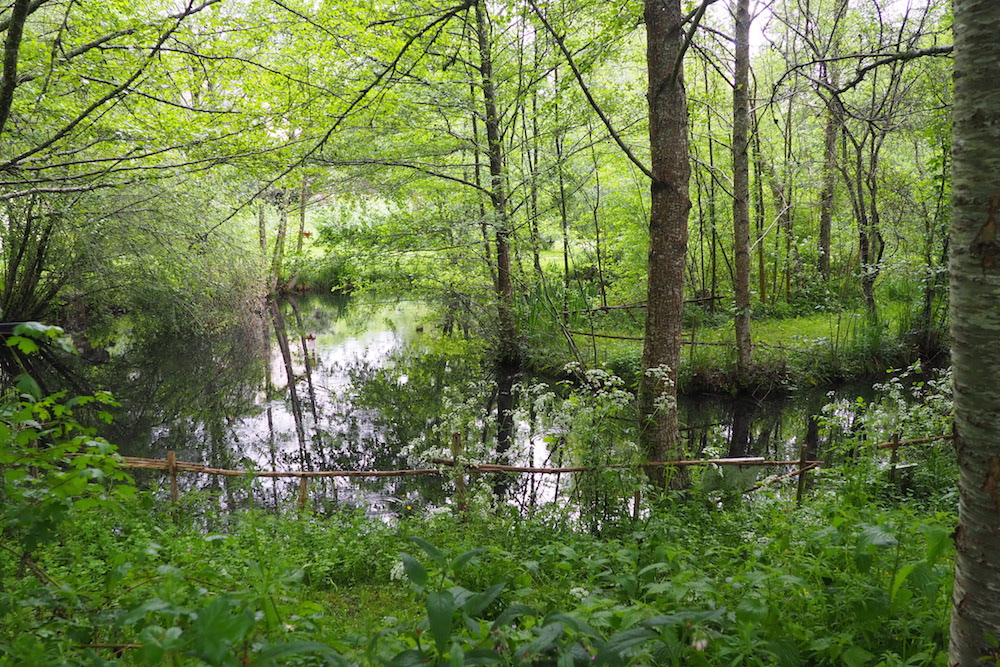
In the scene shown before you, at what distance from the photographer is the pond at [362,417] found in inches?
244

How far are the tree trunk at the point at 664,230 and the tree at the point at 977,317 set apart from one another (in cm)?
308

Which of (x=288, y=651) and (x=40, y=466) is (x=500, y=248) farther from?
(x=288, y=651)

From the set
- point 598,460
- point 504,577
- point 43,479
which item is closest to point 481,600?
point 43,479

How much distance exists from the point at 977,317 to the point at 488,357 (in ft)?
37.2

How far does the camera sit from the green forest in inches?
68.9

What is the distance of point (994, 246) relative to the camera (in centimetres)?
144

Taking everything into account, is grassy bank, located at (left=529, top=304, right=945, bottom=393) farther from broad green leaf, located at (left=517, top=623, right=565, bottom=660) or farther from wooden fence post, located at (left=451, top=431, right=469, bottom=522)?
broad green leaf, located at (left=517, top=623, right=565, bottom=660)

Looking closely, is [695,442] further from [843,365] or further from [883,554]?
[883,554]

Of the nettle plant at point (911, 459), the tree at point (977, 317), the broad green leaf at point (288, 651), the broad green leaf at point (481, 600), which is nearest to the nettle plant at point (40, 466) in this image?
the broad green leaf at point (288, 651)

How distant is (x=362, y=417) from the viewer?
10070 mm

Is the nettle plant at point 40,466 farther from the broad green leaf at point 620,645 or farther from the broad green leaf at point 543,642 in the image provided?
the broad green leaf at point 620,645

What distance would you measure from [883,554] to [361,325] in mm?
17636

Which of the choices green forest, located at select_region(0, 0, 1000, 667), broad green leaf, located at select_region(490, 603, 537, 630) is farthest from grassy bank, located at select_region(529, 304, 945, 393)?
broad green leaf, located at select_region(490, 603, 537, 630)

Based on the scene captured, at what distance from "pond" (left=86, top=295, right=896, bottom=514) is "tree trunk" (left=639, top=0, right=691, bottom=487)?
37 cm
